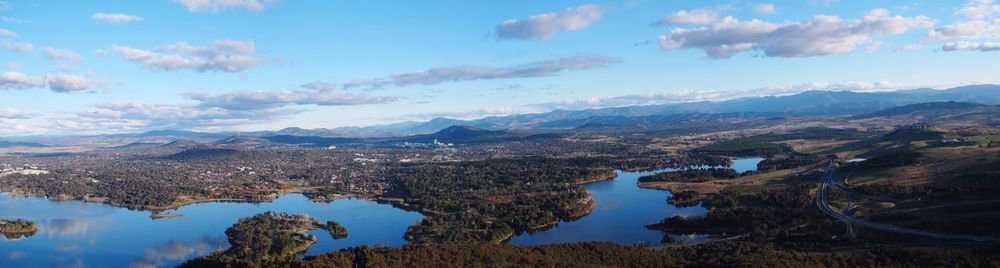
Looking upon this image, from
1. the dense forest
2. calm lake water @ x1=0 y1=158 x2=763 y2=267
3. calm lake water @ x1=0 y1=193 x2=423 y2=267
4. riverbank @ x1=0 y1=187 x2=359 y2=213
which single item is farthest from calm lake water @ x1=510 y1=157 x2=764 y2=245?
riverbank @ x1=0 y1=187 x2=359 y2=213

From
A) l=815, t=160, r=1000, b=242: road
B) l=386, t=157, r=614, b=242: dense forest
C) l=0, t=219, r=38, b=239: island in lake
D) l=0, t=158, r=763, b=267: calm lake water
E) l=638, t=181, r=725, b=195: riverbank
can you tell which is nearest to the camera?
l=815, t=160, r=1000, b=242: road

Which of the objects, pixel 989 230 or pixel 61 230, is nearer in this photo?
pixel 989 230

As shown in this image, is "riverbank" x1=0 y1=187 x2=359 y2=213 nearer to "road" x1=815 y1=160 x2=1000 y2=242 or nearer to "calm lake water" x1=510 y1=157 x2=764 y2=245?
"calm lake water" x1=510 y1=157 x2=764 y2=245

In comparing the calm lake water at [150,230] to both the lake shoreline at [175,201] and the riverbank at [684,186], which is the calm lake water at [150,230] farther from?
the riverbank at [684,186]

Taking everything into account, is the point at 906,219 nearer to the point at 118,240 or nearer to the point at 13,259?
the point at 118,240

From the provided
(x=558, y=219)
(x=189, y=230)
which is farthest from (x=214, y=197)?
(x=558, y=219)

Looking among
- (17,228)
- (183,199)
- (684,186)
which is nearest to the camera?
(17,228)

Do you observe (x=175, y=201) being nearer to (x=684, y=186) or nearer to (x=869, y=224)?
(x=684, y=186)

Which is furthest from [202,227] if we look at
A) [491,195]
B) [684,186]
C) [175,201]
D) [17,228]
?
[684,186]

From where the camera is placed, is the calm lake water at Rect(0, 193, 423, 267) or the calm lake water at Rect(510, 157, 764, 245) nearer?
the calm lake water at Rect(510, 157, 764, 245)
